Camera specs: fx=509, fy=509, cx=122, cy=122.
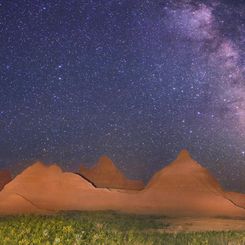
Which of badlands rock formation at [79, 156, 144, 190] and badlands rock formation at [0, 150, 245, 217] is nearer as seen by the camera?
badlands rock formation at [0, 150, 245, 217]

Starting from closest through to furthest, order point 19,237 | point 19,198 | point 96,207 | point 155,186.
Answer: point 19,237, point 19,198, point 96,207, point 155,186

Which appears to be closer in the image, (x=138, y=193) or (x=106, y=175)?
(x=138, y=193)

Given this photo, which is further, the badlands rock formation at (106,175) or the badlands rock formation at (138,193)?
the badlands rock formation at (106,175)

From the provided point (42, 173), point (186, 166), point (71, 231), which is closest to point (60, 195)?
point (42, 173)

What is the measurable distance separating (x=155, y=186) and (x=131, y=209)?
17551mm

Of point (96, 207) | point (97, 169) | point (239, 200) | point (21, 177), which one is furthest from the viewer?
point (97, 169)

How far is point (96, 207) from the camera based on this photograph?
10569cm

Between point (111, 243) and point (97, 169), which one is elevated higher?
point (97, 169)

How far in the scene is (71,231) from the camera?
17062 millimetres

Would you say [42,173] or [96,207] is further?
[42,173]

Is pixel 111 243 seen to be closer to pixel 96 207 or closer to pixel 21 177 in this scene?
pixel 96 207

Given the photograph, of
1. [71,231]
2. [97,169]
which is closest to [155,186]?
[97,169]

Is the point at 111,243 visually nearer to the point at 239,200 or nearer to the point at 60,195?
the point at 60,195

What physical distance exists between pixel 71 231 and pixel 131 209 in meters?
82.1
